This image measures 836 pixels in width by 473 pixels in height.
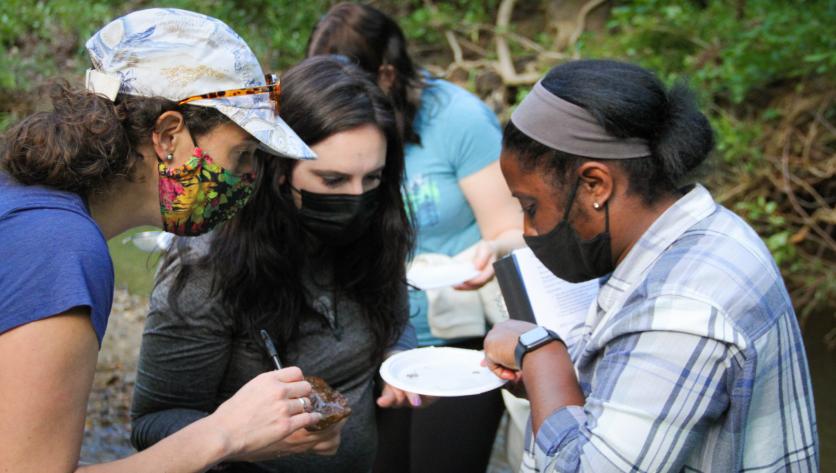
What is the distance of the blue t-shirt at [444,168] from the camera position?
310 cm

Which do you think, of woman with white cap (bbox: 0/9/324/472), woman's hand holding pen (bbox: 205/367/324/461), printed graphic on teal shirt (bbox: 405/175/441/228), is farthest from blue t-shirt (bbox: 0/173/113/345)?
printed graphic on teal shirt (bbox: 405/175/441/228)

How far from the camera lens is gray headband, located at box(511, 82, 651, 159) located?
175cm

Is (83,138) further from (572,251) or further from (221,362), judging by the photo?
(572,251)

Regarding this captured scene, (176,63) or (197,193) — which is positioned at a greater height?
(176,63)

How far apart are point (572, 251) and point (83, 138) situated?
104 centimetres

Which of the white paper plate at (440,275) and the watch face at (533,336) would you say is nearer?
the watch face at (533,336)

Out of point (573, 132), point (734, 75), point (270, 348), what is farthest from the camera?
point (734, 75)

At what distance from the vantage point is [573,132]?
1767 millimetres

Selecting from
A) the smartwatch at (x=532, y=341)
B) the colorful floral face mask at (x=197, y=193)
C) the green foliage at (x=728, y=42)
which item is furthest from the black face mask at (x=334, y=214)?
the green foliage at (x=728, y=42)

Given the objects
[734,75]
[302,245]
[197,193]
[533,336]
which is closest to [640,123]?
[533,336]

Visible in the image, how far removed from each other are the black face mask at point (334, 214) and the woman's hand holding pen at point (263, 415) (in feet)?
1.84

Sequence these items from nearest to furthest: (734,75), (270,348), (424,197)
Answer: (270,348) → (424,197) → (734,75)

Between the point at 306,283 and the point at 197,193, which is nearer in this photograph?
the point at 197,193

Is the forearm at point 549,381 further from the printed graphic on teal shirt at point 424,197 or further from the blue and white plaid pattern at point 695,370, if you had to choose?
the printed graphic on teal shirt at point 424,197
